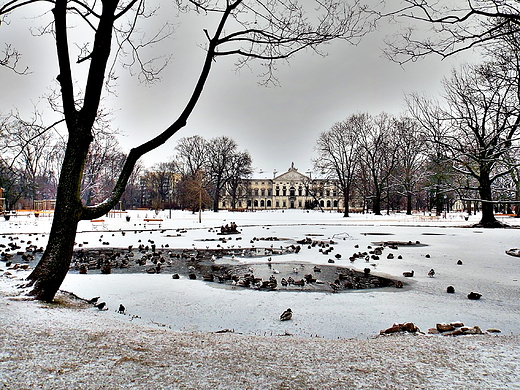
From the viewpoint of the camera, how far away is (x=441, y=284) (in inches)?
268

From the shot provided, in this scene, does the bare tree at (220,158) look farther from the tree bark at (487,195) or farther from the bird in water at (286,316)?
the bird in water at (286,316)

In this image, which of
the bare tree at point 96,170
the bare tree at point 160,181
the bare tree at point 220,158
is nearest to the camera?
the bare tree at point 96,170

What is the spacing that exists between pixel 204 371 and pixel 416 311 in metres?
3.55

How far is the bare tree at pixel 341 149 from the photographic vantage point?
4984 cm

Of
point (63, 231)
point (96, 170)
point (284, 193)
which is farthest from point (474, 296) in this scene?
point (284, 193)

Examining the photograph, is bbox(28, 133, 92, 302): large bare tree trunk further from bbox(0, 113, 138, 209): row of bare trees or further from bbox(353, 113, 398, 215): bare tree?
bbox(353, 113, 398, 215): bare tree

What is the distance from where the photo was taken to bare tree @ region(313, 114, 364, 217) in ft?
164

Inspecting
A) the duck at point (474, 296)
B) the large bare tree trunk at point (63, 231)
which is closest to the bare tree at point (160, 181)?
the large bare tree trunk at point (63, 231)

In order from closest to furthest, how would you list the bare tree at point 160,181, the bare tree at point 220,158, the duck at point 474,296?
the duck at point 474,296 → the bare tree at point 220,158 → the bare tree at point 160,181

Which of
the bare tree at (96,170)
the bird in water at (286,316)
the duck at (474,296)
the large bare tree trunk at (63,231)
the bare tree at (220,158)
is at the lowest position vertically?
the duck at (474,296)

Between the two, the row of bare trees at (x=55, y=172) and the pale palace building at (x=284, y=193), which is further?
the pale palace building at (x=284, y=193)

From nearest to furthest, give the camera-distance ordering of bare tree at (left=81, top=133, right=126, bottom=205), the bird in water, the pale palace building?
1. the bird in water
2. bare tree at (left=81, top=133, right=126, bottom=205)
3. the pale palace building

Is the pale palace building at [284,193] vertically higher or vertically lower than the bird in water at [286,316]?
higher

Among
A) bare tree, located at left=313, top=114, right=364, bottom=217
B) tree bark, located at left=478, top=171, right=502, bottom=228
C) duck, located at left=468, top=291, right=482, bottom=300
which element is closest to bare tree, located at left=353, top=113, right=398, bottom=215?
bare tree, located at left=313, top=114, right=364, bottom=217
